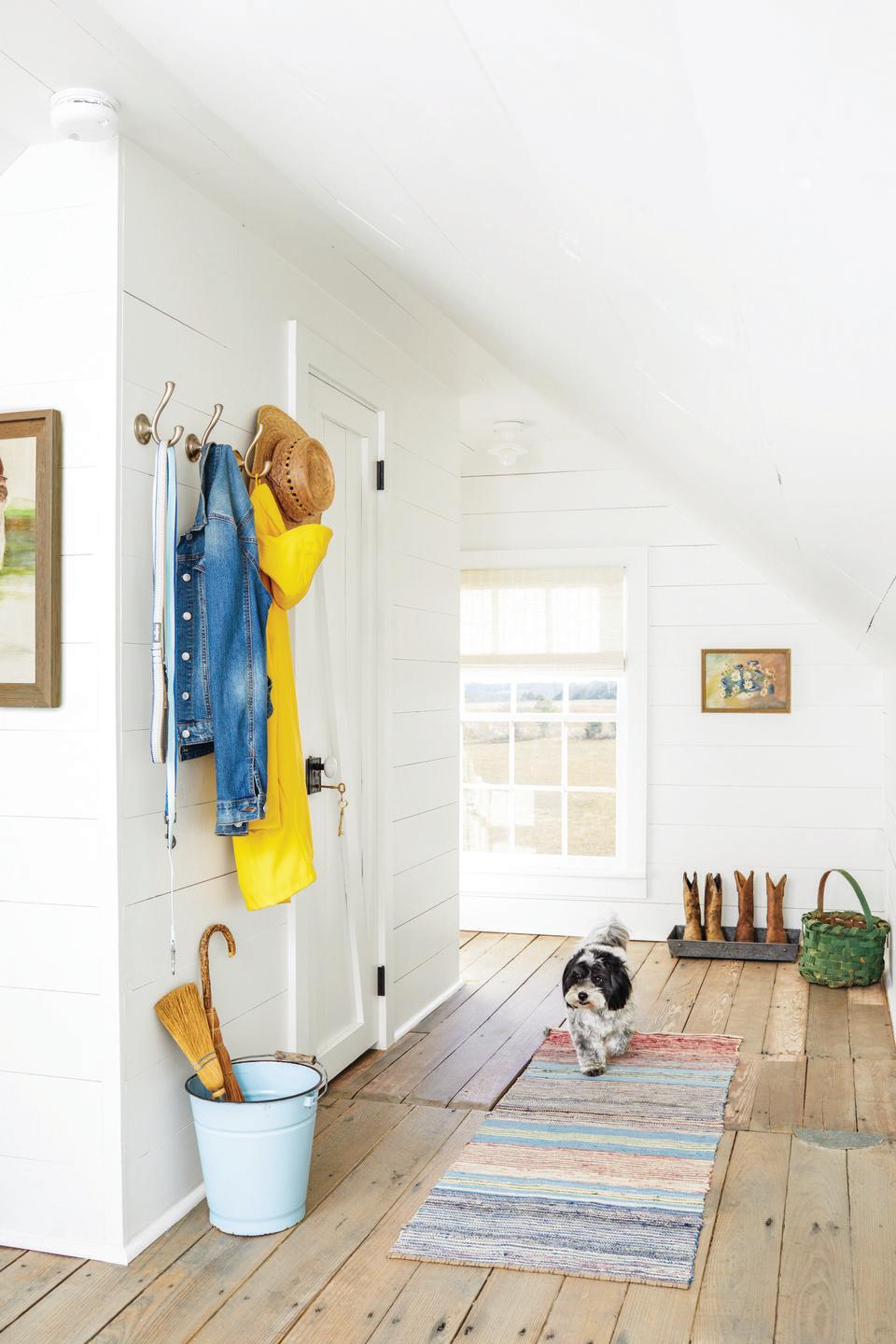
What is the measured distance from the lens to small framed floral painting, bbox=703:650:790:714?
5.39 metres

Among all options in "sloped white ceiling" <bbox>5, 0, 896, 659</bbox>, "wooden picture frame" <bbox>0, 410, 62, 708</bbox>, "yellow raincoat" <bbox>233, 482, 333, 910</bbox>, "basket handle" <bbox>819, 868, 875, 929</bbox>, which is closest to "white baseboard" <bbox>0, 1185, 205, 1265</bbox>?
"yellow raincoat" <bbox>233, 482, 333, 910</bbox>

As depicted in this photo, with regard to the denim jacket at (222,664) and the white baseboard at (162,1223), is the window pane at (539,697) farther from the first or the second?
the white baseboard at (162,1223)

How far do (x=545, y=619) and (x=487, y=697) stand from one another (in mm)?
503

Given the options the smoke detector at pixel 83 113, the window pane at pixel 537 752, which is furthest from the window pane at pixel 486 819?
the smoke detector at pixel 83 113

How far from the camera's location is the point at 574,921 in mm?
5637

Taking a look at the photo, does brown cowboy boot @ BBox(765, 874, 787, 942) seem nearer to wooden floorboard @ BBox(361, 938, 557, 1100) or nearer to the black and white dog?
wooden floorboard @ BBox(361, 938, 557, 1100)

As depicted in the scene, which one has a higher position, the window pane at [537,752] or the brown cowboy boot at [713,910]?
the window pane at [537,752]

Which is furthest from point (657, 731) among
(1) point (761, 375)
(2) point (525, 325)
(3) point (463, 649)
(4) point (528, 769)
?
(1) point (761, 375)

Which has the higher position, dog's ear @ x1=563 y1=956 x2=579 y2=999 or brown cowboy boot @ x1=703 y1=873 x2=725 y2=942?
dog's ear @ x1=563 y1=956 x2=579 y2=999

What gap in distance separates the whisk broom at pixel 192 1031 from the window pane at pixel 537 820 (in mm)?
3314

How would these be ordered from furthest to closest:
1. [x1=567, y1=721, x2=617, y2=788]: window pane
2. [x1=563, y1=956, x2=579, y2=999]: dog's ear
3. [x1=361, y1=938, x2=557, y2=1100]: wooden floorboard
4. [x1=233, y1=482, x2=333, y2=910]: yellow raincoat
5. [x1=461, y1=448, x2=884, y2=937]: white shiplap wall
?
1. [x1=567, y1=721, x2=617, y2=788]: window pane
2. [x1=461, y1=448, x2=884, y2=937]: white shiplap wall
3. [x1=563, y1=956, x2=579, y2=999]: dog's ear
4. [x1=361, y1=938, x2=557, y2=1100]: wooden floorboard
5. [x1=233, y1=482, x2=333, y2=910]: yellow raincoat

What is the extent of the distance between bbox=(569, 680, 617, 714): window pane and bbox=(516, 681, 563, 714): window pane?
7cm

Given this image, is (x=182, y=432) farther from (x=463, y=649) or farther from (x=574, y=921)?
(x=574, y=921)

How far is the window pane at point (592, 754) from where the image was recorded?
223 inches
